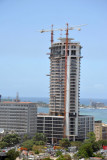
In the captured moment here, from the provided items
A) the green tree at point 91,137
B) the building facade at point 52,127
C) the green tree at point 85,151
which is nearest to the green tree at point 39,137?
the building facade at point 52,127

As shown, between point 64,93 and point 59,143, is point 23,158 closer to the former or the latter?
point 59,143

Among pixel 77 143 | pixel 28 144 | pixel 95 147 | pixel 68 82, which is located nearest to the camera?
pixel 95 147

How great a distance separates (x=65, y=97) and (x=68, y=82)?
350cm

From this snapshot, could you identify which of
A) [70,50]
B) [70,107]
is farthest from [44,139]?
[70,50]

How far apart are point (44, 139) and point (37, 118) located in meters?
7.58

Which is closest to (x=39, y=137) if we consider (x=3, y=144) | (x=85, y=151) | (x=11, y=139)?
(x=11, y=139)

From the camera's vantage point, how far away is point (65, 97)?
107 m

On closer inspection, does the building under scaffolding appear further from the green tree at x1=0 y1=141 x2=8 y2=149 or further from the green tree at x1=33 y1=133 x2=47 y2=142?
the green tree at x1=0 y1=141 x2=8 y2=149

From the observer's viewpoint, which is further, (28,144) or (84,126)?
(84,126)

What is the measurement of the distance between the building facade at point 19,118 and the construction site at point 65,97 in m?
3.25

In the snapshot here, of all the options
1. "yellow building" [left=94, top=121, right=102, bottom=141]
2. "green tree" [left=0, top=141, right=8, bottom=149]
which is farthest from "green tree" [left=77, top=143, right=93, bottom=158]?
"yellow building" [left=94, top=121, right=102, bottom=141]

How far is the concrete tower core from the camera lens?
106 m

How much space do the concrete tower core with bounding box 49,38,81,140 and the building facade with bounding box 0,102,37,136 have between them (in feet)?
25.4

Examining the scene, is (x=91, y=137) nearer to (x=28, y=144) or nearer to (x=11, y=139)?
(x=28, y=144)
